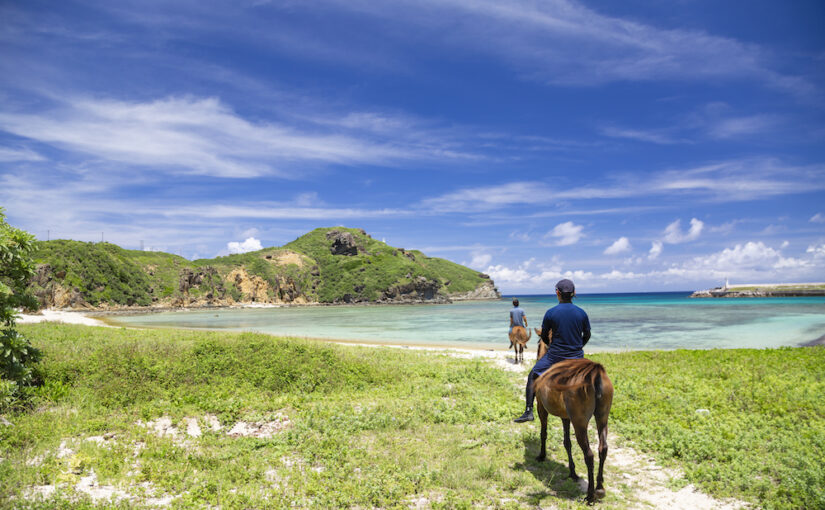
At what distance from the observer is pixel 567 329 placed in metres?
7.54

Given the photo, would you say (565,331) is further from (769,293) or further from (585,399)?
(769,293)

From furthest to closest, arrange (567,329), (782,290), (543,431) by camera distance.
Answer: (782,290)
(543,431)
(567,329)

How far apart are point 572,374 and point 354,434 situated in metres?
5.12

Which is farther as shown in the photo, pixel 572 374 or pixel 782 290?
pixel 782 290

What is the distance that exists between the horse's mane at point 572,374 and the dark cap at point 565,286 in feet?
4.09

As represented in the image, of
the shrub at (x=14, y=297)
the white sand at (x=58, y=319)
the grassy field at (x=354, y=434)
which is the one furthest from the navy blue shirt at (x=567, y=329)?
the white sand at (x=58, y=319)

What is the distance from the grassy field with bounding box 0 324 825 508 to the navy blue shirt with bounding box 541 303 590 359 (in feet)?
7.03

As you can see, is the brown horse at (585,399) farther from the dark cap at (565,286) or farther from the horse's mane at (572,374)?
the dark cap at (565,286)

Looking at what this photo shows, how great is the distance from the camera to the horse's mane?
6.56 m

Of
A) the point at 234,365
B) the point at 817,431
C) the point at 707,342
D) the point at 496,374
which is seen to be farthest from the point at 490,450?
the point at 707,342

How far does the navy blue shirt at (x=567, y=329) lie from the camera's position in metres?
7.54

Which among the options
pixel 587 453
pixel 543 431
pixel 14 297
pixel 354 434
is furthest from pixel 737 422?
pixel 14 297

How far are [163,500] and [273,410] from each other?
4.62m

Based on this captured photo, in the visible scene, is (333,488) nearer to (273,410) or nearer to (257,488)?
(257,488)
